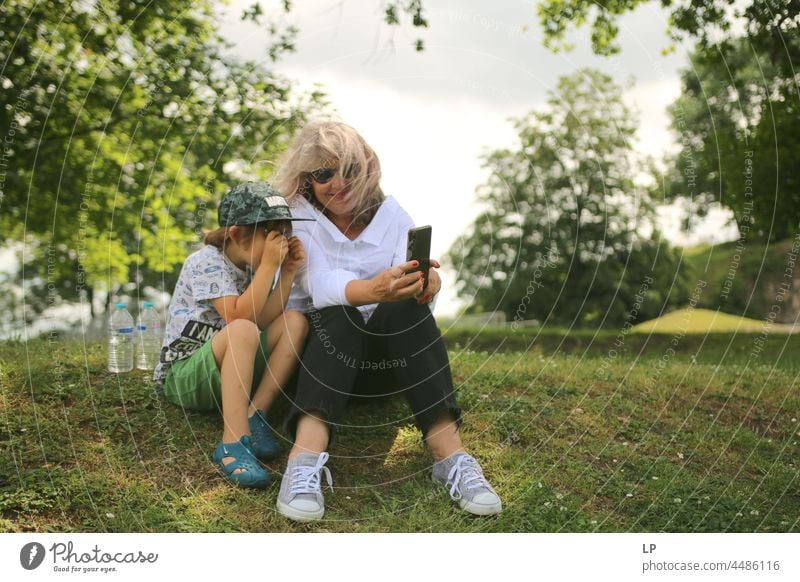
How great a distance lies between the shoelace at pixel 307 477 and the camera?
2.67 metres

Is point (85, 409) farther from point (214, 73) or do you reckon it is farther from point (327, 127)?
point (214, 73)

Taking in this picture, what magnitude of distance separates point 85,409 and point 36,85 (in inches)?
105

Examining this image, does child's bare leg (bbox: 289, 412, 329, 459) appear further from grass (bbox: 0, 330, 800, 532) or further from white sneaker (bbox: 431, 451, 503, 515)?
white sneaker (bbox: 431, 451, 503, 515)

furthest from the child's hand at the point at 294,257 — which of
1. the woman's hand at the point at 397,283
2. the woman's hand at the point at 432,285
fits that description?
the woman's hand at the point at 432,285

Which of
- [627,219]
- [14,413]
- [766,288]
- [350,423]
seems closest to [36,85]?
[14,413]

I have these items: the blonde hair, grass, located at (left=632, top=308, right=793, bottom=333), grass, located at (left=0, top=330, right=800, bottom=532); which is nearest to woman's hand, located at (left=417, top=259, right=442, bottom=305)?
the blonde hair

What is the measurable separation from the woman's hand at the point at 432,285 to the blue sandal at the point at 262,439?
2.39 feet

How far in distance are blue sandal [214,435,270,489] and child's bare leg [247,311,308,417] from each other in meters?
0.15

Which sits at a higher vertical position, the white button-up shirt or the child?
the white button-up shirt

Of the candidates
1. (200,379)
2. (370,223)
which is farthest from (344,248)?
(200,379)

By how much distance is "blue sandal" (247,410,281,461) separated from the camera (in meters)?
2.90

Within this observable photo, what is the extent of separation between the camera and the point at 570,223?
36.5 ft

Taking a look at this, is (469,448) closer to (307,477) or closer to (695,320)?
(307,477)

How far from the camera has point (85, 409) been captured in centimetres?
319
